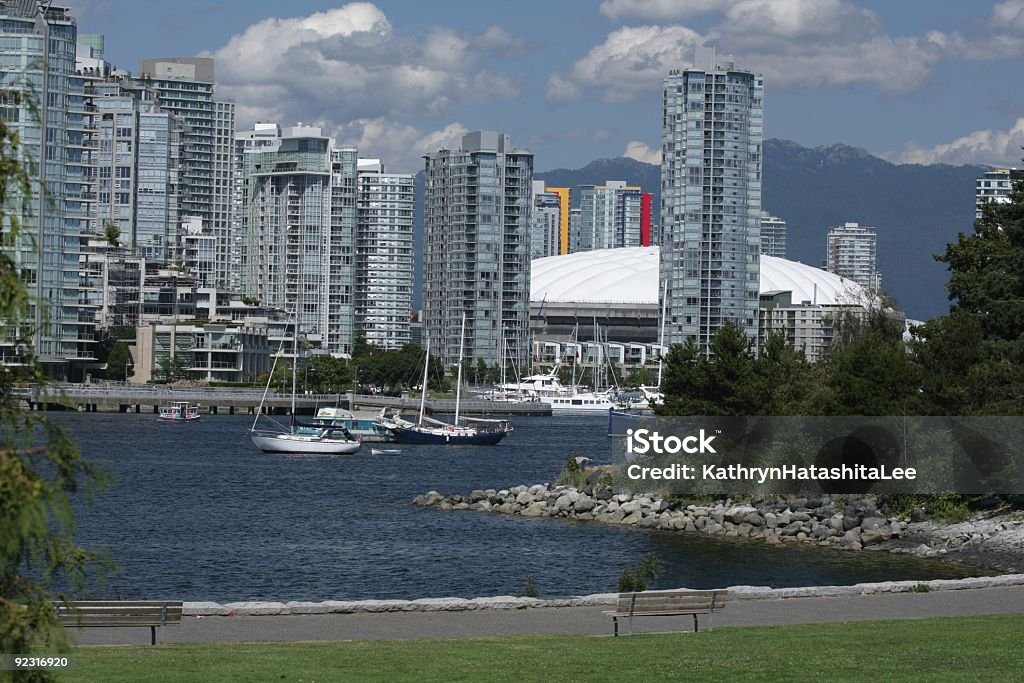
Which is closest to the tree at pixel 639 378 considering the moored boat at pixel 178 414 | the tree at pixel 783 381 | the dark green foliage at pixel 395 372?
the dark green foliage at pixel 395 372

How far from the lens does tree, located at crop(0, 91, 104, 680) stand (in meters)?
7.42

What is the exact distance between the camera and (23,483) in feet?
24.4

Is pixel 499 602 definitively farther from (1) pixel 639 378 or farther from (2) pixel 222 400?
(1) pixel 639 378

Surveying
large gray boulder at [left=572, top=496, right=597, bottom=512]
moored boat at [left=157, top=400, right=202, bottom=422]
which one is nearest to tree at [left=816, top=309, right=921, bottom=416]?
large gray boulder at [left=572, top=496, right=597, bottom=512]

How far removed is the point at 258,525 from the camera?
43.0 metres

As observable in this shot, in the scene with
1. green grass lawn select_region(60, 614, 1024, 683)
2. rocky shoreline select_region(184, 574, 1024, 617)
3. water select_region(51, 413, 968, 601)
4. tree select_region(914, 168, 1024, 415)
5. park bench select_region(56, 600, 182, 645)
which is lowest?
water select_region(51, 413, 968, 601)

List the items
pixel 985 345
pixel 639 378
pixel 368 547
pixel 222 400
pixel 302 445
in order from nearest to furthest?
pixel 368 547 < pixel 985 345 < pixel 302 445 < pixel 222 400 < pixel 639 378

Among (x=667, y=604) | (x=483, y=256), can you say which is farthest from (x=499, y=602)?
(x=483, y=256)

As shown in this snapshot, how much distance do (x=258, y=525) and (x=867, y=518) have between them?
16859 millimetres

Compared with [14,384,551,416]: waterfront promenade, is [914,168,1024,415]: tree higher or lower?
higher

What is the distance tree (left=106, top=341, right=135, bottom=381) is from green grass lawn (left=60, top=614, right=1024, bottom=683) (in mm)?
126114

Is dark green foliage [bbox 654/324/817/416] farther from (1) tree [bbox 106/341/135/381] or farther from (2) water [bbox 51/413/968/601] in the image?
(1) tree [bbox 106/341/135/381]

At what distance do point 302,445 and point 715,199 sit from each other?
83.9 m

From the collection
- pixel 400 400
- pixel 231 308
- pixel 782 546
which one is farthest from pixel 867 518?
pixel 231 308
